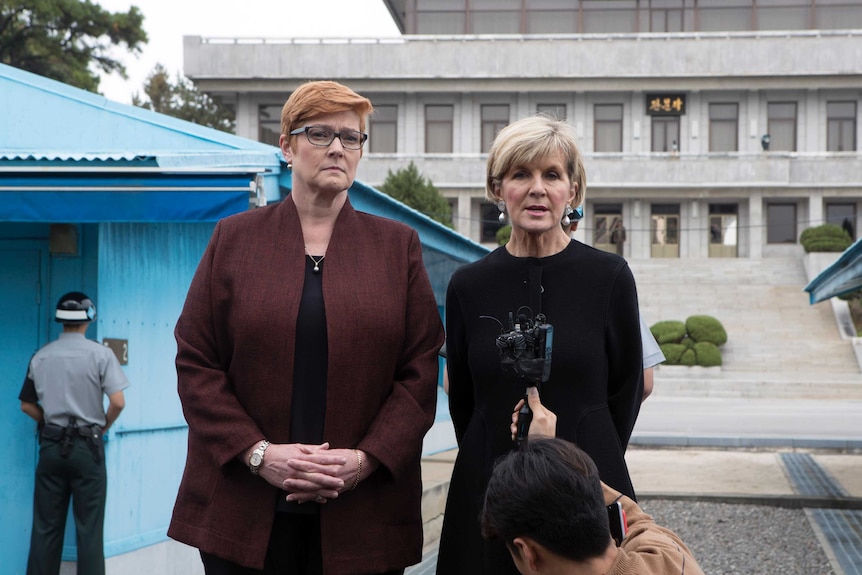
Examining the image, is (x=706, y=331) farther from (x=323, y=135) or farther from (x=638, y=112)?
(x=323, y=135)

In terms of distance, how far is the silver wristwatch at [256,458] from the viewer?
3.02 m

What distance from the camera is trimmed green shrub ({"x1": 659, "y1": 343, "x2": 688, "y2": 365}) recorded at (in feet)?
93.6

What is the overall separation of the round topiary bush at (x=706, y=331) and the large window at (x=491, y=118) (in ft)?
52.7

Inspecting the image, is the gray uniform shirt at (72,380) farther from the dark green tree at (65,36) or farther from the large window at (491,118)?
the large window at (491,118)

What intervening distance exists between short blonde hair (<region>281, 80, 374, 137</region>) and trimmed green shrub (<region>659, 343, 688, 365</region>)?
85.1 feet

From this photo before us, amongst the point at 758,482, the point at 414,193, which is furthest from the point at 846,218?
the point at 758,482

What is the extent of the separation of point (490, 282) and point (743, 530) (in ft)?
21.9

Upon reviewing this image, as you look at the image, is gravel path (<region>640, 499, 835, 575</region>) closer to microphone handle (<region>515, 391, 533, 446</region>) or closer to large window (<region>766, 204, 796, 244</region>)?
microphone handle (<region>515, 391, 533, 446</region>)

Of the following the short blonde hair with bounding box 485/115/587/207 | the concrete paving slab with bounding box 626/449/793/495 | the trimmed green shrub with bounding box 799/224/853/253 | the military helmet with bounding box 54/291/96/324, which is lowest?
the concrete paving slab with bounding box 626/449/793/495

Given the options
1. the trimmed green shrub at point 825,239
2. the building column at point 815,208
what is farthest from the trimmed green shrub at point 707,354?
the building column at point 815,208

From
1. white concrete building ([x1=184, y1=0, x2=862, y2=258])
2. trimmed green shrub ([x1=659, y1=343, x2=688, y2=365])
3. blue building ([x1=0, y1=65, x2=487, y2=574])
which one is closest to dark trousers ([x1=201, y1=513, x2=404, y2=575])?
blue building ([x1=0, y1=65, x2=487, y2=574])

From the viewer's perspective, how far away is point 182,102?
56.0 metres

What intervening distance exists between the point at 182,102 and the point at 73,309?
51.9 meters

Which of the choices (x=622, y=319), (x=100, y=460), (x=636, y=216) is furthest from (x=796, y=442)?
(x=636, y=216)
